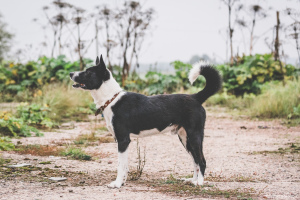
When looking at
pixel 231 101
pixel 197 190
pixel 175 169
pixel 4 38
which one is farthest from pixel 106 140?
pixel 4 38

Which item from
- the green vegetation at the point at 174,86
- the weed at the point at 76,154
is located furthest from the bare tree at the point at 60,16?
the weed at the point at 76,154

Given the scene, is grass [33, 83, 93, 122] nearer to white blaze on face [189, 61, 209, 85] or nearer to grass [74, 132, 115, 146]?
grass [74, 132, 115, 146]

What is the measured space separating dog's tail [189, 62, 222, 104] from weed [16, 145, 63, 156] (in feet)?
9.60

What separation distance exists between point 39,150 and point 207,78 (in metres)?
3.44

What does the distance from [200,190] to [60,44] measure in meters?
15.9

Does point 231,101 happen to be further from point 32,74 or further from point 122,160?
point 122,160

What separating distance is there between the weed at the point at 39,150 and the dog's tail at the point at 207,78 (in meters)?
2.92

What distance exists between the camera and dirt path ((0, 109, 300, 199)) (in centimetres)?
430

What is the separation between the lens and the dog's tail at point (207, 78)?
16.4 ft

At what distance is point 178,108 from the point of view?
486cm

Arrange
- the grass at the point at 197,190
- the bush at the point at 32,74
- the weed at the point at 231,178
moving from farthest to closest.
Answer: the bush at the point at 32,74, the weed at the point at 231,178, the grass at the point at 197,190

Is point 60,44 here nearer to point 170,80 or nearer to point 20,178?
point 170,80

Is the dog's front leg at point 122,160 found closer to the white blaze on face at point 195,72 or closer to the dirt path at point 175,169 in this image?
the dirt path at point 175,169

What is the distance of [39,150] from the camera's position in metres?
6.86
